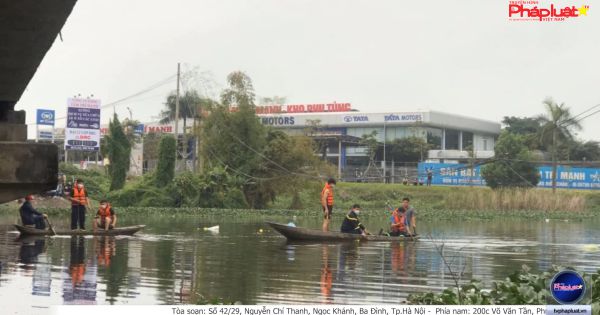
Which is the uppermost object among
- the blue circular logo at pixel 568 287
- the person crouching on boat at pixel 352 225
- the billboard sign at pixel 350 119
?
the billboard sign at pixel 350 119

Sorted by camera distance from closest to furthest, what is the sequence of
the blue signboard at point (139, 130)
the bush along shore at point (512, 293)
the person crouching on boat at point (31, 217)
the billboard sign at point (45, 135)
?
the bush along shore at point (512, 293)
the person crouching on boat at point (31, 217)
the billboard sign at point (45, 135)
the blue signboard at point (139, 130)

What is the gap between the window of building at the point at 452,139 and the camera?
8731 cm

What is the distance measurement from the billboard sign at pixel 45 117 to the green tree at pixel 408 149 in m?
30.8

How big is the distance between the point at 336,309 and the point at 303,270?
8.68 meters

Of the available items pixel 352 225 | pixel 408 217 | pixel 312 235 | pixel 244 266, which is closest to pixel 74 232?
pixel 312 235

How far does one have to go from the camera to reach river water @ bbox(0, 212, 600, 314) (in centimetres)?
1275

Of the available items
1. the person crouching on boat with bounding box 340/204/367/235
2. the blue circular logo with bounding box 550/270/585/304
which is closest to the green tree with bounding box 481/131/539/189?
the person crouching on boat with bounding box 340/204/367/235

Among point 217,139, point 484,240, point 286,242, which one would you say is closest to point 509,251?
point 484,240

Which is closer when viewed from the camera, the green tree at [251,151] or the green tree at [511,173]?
the green tree at [251,151]

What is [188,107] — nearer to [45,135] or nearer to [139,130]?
[45,135]

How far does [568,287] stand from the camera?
20.4ft

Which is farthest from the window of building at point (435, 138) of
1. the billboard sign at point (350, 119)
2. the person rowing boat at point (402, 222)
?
the person rowing boat at point (402, 222)

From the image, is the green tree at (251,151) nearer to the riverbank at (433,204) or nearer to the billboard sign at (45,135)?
the riverbank at (433,204)

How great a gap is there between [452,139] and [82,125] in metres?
45.7
